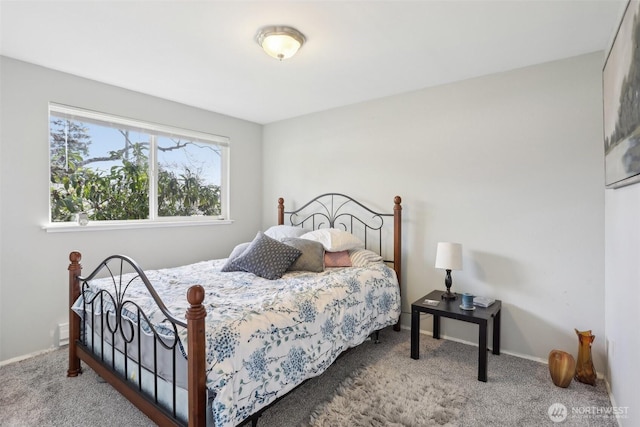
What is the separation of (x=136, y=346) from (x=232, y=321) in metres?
0.67

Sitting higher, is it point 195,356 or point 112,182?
point 112,182

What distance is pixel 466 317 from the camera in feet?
7.93

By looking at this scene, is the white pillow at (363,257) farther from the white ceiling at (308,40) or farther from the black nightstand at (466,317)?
the white ceiling at (308,40)

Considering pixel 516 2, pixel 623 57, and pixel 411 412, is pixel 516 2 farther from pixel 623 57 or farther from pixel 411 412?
pixel 411 412

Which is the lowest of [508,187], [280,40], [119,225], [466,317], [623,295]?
[466,317]

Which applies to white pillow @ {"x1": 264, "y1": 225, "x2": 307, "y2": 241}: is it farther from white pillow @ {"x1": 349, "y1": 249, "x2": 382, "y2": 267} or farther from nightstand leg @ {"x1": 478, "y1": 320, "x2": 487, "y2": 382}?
nightstand leg @ {"x1": 478, "y1": 320, "x2": 487, "y2": 382}

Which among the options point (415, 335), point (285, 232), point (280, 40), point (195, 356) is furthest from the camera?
point (285, 232)

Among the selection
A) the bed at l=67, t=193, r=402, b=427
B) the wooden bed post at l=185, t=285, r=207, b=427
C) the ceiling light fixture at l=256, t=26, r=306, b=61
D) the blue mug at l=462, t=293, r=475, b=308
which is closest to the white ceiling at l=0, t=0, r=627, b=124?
the ceiling light fixture at l=256, t=26, r=306, b=61

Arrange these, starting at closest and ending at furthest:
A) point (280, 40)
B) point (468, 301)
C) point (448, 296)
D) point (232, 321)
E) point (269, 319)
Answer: point (232, 321)
point (269, 319)
point (280, 40)
point (468, 301)
point (448, 296)

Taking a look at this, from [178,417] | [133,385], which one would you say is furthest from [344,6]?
[133,385]

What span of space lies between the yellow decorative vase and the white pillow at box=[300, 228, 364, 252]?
1780 mm

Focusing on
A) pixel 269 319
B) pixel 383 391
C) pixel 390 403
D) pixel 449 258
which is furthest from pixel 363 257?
pixel 269 319

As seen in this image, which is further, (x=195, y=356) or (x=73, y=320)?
(x=73, y=320)

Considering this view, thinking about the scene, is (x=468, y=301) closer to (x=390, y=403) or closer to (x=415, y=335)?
(x=415, y=335)
